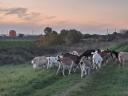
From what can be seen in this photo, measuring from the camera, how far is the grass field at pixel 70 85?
898 inches

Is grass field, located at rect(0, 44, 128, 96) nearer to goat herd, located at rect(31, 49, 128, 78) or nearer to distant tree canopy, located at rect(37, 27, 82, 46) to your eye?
goat herd, located at rect(31, 49, 128, 78)

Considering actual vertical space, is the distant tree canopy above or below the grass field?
above

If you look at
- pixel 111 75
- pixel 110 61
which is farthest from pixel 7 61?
pixel 111 75

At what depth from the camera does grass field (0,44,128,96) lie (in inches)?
898

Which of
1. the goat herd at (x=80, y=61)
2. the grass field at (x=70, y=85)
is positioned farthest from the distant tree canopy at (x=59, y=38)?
the grass field at (x=70, y=85)

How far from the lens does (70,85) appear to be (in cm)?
2594

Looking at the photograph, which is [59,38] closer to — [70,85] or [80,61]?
[80,61]

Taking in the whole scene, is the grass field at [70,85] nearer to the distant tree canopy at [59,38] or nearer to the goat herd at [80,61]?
the goat herd at [80,61]

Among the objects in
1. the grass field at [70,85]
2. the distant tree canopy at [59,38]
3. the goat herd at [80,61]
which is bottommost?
the grass field at [70,85]

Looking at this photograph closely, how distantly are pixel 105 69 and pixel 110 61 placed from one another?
5883 millimetres

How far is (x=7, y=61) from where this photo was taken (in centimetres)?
5881

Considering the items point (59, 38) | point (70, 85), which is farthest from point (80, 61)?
point (59, 38)

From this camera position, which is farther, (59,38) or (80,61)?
(59,38)

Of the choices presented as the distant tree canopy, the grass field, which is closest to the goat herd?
the grass field
